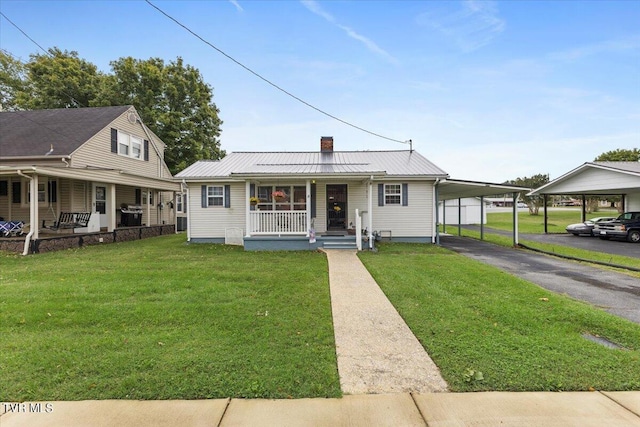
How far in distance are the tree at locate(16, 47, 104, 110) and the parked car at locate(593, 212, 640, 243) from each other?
120 ft

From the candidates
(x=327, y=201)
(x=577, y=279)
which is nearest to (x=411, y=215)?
(x=327, y=201)

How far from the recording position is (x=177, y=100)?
2645cm

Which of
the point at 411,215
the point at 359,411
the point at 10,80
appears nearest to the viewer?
the point at 359,411

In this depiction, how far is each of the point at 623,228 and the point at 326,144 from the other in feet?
53.5

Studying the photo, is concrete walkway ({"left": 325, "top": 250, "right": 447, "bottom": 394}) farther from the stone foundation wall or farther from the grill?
the grill

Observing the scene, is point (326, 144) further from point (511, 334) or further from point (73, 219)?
point (511, 334)

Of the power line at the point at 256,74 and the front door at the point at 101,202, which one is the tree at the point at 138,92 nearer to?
the front door at the point at 101,202

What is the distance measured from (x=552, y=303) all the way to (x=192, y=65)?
30669mm

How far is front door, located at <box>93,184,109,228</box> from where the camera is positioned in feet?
48.8

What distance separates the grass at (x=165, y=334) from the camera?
9.24 ft

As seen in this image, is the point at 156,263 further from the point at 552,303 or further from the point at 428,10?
the point at 428,10

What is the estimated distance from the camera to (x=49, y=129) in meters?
15.4

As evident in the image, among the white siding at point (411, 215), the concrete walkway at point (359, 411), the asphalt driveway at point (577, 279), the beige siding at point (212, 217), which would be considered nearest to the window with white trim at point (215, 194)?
the beige siding at point (212, 217)

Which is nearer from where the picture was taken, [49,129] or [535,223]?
[49,129]
